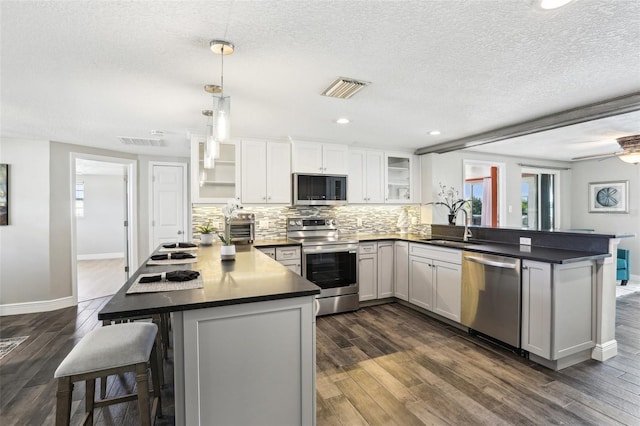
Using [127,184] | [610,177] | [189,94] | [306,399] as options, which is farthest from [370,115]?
[610,177]

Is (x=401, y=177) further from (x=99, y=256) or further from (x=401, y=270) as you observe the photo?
(x=99, y=256)

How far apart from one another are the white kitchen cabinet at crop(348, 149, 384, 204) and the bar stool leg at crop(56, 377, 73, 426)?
3759 mm

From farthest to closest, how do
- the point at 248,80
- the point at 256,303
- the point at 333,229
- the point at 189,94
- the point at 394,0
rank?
the point at 333,229
the point at 189,94
the point at 248,80
the point at 256,303
the point at 394,0

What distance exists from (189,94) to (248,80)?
0.62 meters

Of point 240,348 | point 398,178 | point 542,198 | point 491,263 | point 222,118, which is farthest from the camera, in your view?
point 542,198

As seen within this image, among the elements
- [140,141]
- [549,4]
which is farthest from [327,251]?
[549,4]

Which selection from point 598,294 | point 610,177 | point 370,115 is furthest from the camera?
point 610,177

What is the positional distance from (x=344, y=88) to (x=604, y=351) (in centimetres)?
329

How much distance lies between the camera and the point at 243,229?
4172mm

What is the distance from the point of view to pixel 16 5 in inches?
57.8

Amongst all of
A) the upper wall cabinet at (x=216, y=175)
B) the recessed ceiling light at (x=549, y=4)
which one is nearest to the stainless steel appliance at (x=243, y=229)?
the upper wall cabinet at (x=216, y=175)

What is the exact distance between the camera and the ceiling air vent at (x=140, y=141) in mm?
4214

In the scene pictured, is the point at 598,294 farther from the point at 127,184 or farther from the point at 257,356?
the point at 127,184

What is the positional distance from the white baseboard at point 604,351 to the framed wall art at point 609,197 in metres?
4.29
